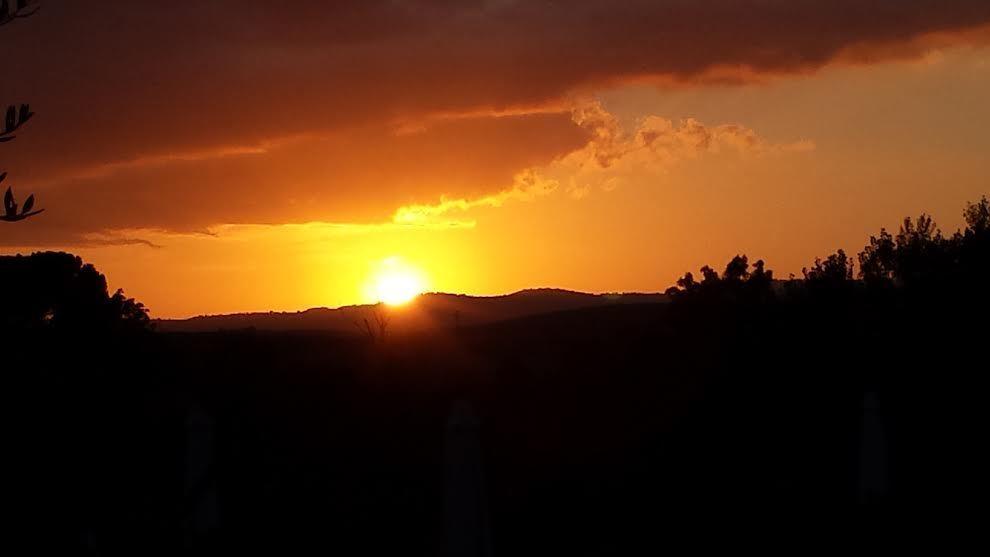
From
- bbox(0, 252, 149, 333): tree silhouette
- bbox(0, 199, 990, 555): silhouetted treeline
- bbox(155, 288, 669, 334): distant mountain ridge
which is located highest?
bbox(155, 288, 669, 334): distant mountain ridge

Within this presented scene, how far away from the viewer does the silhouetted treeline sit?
10.2ft

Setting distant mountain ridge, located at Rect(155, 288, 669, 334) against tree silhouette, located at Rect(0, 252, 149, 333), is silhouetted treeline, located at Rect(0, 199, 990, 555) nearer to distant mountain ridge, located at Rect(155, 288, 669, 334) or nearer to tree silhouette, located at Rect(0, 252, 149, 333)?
tree silhouette, located at Rect(0, 252, 149, 333)

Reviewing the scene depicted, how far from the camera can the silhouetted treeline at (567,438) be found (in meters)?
3.10

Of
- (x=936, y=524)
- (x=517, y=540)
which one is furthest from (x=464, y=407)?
(x=936, y=524)

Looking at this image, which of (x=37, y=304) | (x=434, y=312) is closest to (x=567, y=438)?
(x=37, y=304)

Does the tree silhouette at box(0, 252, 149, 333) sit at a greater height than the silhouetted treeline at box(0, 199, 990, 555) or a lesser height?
greater

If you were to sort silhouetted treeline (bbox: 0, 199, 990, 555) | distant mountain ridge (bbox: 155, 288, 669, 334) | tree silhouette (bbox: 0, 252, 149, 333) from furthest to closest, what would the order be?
distant mountain ridge (bbox: 155, 288, 669, 334) < tree silhouette (bbox: 0, 252, 149, 333) < silhouetted treeline (bbox: 0, 199, 990, 555)

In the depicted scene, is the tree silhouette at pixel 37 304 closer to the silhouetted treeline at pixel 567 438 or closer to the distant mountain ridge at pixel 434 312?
the silhouetted treeline at pixel 567 438

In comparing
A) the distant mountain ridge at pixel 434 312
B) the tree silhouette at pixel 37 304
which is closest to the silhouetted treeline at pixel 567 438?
the tree silhouette at pixel 37 304

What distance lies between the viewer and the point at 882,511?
36.1 feet

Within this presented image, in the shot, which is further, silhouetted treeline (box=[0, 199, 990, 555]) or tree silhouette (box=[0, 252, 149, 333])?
tree silhouette (box=[0, 252, 149, 333])

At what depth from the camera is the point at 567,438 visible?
17000 mm

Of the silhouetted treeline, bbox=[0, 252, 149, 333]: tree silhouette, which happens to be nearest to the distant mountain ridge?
the silhouetted treeline

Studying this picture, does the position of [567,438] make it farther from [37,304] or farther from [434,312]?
[434,312]
